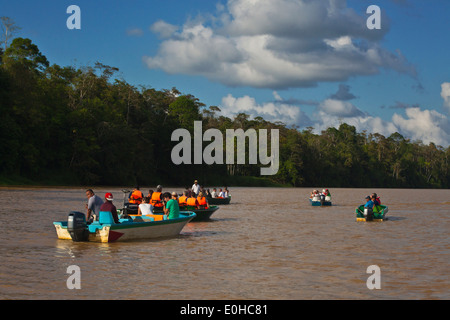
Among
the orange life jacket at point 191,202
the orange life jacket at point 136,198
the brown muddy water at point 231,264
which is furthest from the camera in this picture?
the orange life jacket at point 191,202

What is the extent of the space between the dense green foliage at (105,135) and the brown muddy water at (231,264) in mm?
43285

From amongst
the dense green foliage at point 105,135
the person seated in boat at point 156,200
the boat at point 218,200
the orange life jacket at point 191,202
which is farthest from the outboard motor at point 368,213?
the dense green foliage at point 105,135

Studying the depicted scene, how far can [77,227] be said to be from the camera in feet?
57.6

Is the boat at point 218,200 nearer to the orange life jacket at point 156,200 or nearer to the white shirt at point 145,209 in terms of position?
the orange life jacket at point 156,200

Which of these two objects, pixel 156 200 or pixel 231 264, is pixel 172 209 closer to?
pixel 156 200

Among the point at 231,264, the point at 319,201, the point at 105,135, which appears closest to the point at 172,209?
the point at 231,264

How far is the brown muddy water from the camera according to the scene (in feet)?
36.6

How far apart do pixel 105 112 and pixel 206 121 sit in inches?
1585

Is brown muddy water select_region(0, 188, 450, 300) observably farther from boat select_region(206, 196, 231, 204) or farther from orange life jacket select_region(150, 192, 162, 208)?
boat select_region(206, 196, 231, 204)

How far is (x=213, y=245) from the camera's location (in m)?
18.4

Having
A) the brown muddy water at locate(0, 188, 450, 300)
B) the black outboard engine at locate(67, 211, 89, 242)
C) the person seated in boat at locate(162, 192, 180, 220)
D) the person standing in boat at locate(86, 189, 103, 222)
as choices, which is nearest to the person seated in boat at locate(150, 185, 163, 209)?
the brown muddy water at locate(0, 188, 450, 300)

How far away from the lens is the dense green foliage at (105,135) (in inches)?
2530

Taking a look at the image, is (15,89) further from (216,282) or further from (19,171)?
(216,282)

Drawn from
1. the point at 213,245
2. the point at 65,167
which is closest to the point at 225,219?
the point at 213,245
